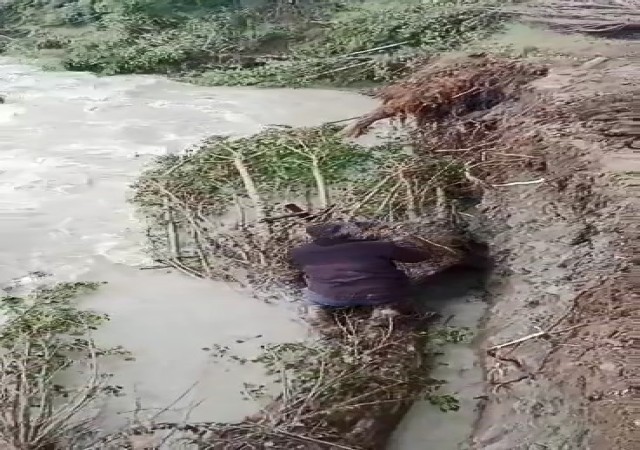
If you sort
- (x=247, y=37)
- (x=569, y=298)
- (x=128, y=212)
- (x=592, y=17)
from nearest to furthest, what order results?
1. (x=569, y=298)
2. (x=128, y=212)
3. (x=592, y=17)
4. (x=247, y=37)

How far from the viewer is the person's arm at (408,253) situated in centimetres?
514

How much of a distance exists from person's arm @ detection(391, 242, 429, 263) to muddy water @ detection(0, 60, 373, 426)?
0.69 meters

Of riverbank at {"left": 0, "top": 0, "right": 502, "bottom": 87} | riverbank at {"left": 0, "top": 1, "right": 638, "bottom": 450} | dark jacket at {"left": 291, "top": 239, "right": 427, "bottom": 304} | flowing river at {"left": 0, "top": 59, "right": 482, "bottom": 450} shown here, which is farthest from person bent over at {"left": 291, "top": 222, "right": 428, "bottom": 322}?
riverbank at {"left": 0, "top": 0, "right": 502, "bottom": 87}

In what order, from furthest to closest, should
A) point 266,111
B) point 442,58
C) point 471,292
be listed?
point 442,58
point 266,111
point 471,292

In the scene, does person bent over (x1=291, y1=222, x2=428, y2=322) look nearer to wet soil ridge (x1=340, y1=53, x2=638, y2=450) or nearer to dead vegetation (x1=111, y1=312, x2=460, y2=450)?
dead vegetation (x1=111, y1=312, x2=460, y2=450)

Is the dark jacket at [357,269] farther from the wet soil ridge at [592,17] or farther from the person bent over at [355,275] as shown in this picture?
the wet soil ridge at [592,17]

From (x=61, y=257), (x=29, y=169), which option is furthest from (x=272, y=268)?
(x=29, y=169)

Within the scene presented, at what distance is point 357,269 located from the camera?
500 centimetres

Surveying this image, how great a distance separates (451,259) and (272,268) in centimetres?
108

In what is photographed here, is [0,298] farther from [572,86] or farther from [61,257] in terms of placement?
[572,86]

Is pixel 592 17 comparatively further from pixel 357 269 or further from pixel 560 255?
pixel 357 269

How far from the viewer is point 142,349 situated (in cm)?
488

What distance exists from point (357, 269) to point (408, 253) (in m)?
0.36

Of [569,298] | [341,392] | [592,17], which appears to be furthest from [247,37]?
[341,392]
